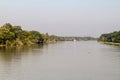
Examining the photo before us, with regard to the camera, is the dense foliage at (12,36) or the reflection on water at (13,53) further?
the dense foliage at (12,36)

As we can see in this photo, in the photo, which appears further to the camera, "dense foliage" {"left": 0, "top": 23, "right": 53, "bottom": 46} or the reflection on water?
→ "dense foliage" {"left": 0, "top": 23, "right": 53, "bottom": 46}

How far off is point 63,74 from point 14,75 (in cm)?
365

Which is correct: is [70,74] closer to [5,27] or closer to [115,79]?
[115,79]

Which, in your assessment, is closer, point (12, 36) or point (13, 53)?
point (13, 53)

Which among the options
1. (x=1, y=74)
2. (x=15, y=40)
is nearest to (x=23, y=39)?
(x=15, y=40)

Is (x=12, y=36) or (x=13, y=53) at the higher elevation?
(x=12, y=36)

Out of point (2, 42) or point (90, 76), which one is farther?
point (2, 42)

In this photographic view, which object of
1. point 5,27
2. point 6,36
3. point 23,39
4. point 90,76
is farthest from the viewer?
point 23,39

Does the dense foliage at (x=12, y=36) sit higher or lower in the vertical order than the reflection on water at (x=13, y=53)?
higher

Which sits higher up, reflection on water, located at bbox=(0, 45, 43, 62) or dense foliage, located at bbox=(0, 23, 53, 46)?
dense foliage, located at bbox=(0, 23, 53, 46)

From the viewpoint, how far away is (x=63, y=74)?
74.3ft

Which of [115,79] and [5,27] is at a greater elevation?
[5,27]

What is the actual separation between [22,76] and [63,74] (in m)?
3.15

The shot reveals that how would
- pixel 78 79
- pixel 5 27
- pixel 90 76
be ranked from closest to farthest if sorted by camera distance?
pixel 78 79 < pixel 90 76 < pixel 5 27
